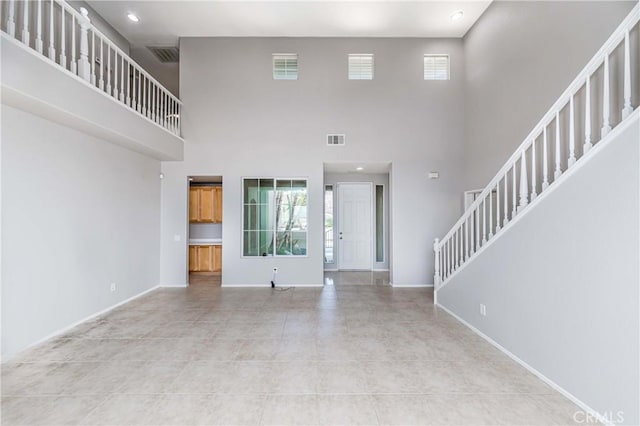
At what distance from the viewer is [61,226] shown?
12.4 feet

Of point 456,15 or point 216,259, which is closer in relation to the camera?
point 456,15

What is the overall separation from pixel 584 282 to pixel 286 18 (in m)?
5.96

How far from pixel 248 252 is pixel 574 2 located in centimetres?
621

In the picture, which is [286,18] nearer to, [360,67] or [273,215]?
[360,67]

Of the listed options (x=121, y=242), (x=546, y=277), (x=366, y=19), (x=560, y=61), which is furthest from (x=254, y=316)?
(x=366, y=19)

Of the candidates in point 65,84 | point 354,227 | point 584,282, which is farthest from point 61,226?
point 354,227

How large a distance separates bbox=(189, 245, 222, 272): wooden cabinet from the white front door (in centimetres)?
330

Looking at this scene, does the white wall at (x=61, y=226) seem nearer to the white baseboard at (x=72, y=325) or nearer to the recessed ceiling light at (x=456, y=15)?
the white baseboard at (x=72, y=325)

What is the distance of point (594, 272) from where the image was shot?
2.15 metres

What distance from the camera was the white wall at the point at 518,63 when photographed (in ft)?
11.2

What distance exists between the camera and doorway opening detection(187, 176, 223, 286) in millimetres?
7805

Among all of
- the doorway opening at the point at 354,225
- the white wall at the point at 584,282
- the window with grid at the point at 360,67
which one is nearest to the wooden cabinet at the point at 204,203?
the doorway opening at the point at 354,225

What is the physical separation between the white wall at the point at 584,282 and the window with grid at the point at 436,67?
4.41 meters

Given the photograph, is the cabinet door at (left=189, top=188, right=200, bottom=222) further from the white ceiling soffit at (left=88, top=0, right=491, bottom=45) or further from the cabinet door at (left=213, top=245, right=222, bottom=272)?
the white ceiling soffit at (left=88, top=0, right=491, bottom=45)
